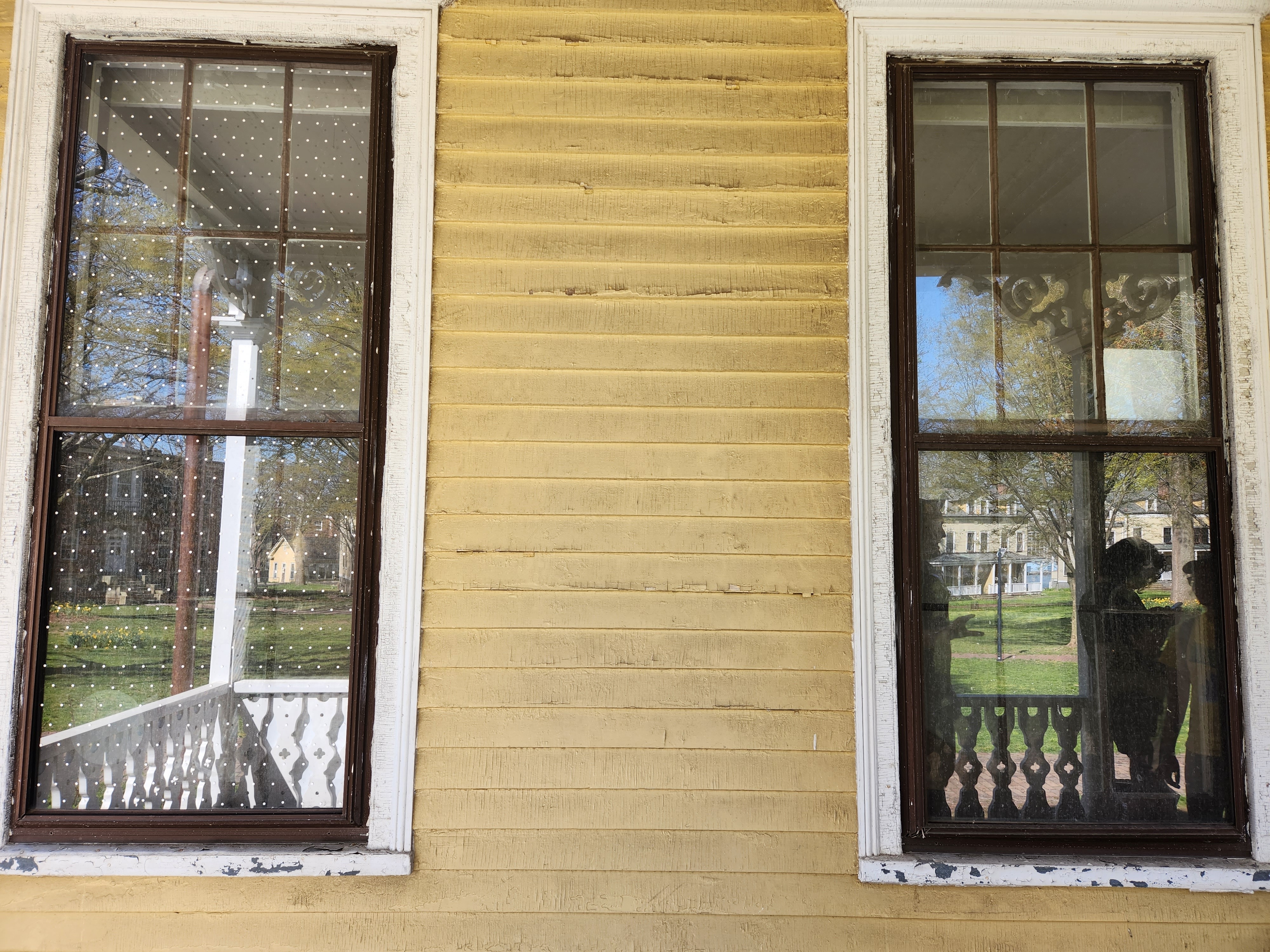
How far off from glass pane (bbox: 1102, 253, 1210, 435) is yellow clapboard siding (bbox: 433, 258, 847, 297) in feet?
2.46

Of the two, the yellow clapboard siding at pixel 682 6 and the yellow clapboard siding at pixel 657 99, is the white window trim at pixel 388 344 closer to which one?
the yellow clapboard siding at pixel 657 99

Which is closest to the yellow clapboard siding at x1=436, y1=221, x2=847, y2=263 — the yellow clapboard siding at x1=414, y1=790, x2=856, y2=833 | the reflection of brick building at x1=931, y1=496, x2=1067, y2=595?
the reflection of brick building at x1=931, y1=496, x2=1067, y2=595

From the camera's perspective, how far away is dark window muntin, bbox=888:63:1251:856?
77.8 inches

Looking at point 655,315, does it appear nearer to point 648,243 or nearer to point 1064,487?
point 648,243

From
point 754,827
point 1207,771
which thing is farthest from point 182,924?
point 1207,771

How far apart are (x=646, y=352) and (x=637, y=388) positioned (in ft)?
0.33

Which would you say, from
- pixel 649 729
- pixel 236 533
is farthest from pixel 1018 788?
pixel 236 533

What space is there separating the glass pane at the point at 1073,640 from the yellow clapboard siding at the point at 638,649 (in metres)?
0.30

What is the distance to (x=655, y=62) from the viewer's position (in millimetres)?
2162

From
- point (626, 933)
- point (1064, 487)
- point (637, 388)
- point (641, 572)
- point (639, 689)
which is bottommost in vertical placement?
point (626, 933)

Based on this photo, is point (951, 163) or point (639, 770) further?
point (951, 163)

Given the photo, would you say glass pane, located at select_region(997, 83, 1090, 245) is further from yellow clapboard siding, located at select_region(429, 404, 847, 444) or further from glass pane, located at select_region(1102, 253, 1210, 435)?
yellow clapboard siding, located at select_region(429, 404, 847, 444)

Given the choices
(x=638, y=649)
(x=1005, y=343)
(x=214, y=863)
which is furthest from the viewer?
(x=1005, y=343)

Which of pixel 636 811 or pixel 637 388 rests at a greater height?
pixel 637 388
